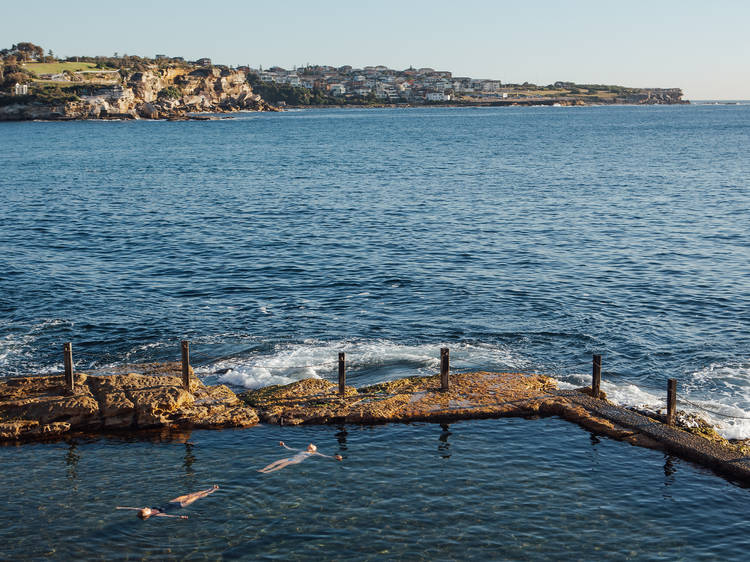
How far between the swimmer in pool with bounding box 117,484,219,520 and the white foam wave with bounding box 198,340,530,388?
352 inches

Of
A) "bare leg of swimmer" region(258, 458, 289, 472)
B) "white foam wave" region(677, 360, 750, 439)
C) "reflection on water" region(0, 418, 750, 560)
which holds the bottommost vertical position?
"reflection on water" region(0, 418, 750, 560)

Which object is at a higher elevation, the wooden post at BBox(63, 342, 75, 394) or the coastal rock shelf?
the wooden post at BBox(63, 342, 75, 394)

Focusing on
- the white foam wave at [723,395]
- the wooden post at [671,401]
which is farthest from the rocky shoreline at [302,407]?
the white foam wave at [723,395]

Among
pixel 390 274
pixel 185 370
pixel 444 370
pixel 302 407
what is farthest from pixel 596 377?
pixel 390 274

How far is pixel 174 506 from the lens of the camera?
2162 centimetres

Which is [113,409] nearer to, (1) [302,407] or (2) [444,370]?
(1) [302,407]

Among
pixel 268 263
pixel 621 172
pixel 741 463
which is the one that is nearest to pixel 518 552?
pixel 741 463

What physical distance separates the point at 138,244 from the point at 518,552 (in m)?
46.7

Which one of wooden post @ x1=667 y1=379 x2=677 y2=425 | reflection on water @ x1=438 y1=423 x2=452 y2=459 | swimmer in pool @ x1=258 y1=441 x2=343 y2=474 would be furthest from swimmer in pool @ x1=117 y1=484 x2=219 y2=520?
wooden post @ x1=667 y1=379 x2=677 y2=425

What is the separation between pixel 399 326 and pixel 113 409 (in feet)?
52.8

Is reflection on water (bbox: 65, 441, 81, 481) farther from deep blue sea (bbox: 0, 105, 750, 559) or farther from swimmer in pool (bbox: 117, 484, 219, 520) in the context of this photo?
swimmer in pool (bbox: 117, 484, 219, 520)

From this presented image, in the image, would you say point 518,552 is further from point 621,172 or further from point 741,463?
point 621,172

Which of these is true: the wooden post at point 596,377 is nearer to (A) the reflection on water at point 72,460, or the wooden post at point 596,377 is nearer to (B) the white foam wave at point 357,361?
(B) the white foam wave at point 357,361

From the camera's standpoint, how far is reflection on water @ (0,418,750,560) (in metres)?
19.9
